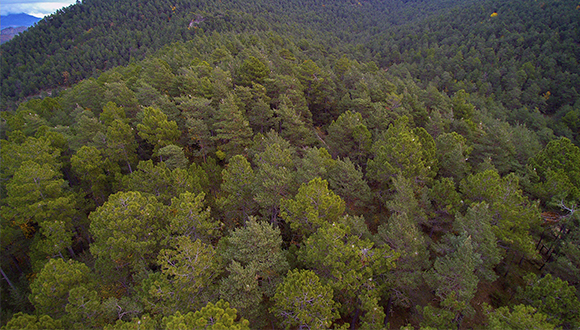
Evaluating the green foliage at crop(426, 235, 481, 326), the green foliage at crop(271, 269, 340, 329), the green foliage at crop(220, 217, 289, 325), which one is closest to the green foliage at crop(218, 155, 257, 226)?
the green foliage at crop(220, 217, 289, 325)

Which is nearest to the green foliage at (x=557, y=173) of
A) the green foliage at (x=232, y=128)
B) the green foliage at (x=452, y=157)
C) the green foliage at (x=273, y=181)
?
the green foliage at (x=452, y=157)

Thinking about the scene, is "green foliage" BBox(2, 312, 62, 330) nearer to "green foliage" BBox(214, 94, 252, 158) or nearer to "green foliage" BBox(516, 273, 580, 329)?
"green foliage" BBox(214, 94, 252, 158)

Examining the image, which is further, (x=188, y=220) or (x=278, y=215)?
(x=278, y=215)

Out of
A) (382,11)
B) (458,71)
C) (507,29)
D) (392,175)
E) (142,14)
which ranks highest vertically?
(382,11)

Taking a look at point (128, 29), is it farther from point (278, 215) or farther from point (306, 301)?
point (306, 301)

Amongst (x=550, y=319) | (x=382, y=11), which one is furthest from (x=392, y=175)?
(x=382, y=11)

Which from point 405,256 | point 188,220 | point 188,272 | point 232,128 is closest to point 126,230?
point 188,220

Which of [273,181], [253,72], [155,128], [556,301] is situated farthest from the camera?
[253,72]

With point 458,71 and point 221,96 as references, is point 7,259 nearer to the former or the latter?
point 221,96

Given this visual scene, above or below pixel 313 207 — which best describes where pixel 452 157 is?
above
